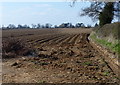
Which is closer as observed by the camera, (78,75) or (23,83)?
(23,83)

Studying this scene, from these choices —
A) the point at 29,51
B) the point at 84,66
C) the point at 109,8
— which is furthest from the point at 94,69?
the point at 109,8

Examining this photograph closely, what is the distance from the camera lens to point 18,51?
50.3 feet

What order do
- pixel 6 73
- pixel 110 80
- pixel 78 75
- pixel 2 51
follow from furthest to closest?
pixel 2 51 → pixel 6 73 → pixel 78 75 → pixel 110 80

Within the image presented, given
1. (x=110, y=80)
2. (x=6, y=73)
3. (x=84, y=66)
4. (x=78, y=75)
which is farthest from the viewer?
(x=84, y=66)

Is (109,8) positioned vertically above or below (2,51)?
above

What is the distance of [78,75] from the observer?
8.70 m

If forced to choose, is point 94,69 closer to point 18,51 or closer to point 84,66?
point 84,66

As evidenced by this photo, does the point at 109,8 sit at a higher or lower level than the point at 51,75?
higher

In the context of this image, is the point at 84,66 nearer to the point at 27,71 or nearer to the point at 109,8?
the point at 27,71

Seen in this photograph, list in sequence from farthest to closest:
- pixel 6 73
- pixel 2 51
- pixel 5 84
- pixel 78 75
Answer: pixel 2 51
pixel 6 73
pixel 78 75
pixel 5 84

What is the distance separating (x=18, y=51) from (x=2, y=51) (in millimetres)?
907

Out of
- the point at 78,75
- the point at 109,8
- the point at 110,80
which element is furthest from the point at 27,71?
the point at 109,8

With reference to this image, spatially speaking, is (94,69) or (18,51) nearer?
(94,69)

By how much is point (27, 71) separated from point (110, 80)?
10.4ft
